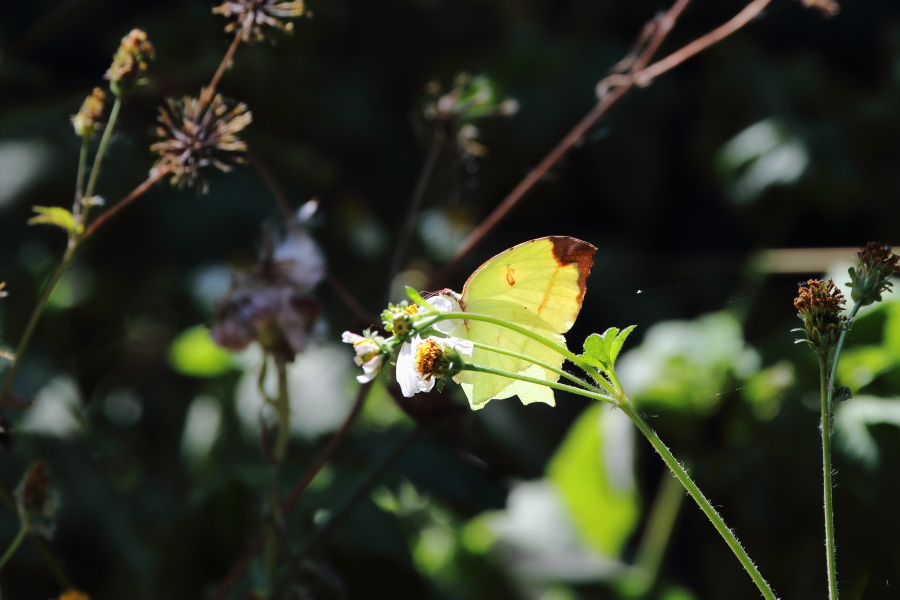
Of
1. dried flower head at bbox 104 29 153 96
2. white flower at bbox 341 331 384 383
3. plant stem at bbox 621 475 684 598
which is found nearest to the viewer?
white flower at bbox 341 331 384 383

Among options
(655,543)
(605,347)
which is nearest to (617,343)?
(605,347)

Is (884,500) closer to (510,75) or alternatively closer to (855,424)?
(855,424)

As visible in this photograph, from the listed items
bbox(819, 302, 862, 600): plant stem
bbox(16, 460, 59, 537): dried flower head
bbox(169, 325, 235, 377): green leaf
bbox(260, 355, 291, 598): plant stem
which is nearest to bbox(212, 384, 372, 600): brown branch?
bbox(260, 355, 291, 598): plant stem

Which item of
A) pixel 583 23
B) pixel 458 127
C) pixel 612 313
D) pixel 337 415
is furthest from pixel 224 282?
pixel 583 23

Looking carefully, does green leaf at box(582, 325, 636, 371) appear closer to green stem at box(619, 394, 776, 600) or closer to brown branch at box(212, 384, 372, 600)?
green stem at box(619, 394, 776, 600)

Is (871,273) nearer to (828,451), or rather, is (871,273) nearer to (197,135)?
(828,451)

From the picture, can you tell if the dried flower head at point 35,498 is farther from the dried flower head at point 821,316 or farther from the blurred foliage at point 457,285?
the dried flower head at point 821,316
